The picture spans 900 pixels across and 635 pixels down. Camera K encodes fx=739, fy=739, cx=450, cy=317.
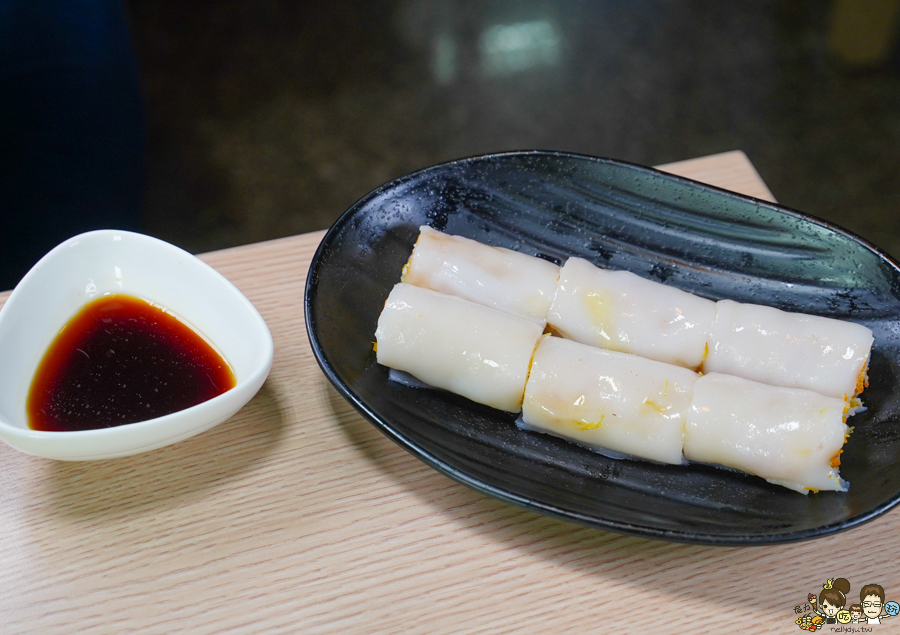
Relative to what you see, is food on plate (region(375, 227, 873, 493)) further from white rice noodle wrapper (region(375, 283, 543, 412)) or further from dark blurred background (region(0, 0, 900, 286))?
dark blurred background (region(0, 0, 900, 286))

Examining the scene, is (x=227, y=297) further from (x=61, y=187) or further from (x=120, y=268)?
(x=61, y=187)

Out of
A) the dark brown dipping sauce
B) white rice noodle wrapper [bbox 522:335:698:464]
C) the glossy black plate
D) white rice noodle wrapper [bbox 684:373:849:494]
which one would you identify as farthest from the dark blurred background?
white rice noodle wrapper [bbox 684:373:849:494]

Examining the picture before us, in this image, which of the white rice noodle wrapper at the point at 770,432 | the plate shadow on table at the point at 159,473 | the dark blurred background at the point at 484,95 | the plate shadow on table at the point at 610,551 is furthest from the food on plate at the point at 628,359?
the dark blurred background at the point at 484,95

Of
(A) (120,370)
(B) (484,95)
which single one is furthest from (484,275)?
(B) (484,95)

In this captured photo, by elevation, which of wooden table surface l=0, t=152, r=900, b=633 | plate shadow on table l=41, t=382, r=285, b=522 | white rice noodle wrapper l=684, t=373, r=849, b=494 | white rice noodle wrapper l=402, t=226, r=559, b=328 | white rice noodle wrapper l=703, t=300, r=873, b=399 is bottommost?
wooden table surface l=0, t=152, r=900, b=633

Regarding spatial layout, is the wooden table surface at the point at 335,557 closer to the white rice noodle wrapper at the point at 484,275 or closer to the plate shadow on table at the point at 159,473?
the plate shadow on table at the point at 159,473

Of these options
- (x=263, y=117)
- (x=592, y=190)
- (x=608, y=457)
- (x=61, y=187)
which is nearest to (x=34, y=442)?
(x=608, y=457)
